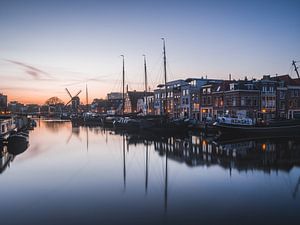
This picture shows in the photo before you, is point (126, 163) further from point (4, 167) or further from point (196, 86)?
point (196, 86)

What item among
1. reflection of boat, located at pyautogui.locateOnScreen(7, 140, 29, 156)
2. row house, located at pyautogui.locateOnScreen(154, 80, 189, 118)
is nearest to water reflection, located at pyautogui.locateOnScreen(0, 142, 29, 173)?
reflection of boat, located at pyautogui.locateOnScreen(7, 140, 29, 156)

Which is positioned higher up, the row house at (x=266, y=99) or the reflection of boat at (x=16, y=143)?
the row house at (x=266, y=99)

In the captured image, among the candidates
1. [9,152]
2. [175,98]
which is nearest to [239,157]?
[9,152]

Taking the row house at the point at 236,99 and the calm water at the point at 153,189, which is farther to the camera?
the row house at the point at 236,99

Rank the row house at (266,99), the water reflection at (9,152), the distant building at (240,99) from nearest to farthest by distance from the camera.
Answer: the water reflection at (9,152)
the distant building at (240,99)
the row house at (266,99)

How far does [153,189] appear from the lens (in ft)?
50.8

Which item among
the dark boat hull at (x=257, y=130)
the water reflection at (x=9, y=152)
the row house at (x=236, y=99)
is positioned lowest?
the water reflection at (x=9, y=152)

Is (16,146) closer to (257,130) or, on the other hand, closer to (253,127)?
(253,127)

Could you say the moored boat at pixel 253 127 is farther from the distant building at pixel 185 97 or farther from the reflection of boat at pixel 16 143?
the reflection of boat at pixel 16 143

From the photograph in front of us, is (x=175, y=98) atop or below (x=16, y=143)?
atop

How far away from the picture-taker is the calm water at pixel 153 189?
11.2m

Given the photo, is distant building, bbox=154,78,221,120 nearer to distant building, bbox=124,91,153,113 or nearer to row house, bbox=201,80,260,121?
row house, bbox=201,80,260,121

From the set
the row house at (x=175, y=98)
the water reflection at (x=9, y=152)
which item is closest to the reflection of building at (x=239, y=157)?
the water reflection at (x=9, y=152)

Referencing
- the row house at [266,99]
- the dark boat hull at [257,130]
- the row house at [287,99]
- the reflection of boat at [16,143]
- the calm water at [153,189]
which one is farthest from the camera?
the row house at [287,99]
